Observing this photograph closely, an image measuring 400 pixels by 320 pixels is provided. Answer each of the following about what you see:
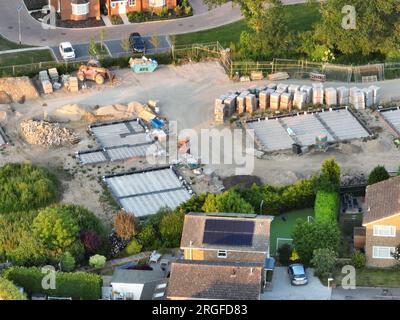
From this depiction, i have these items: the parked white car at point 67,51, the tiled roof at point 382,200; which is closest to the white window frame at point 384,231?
the tiled roof at point 382,200

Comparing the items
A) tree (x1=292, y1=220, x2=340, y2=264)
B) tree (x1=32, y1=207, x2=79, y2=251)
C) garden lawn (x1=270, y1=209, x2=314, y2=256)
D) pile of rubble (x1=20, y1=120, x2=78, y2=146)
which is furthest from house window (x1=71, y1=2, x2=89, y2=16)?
tree (x1=292, y1=220, x2=340, y2=264)

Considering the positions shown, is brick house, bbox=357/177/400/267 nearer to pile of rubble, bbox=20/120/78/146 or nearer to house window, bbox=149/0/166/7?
pile of rubble, bbox=20/120/78/146

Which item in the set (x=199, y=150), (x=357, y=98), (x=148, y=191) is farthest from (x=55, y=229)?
(x=357, y=98)

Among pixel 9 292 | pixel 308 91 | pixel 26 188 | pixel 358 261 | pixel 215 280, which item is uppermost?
pixel 308 91

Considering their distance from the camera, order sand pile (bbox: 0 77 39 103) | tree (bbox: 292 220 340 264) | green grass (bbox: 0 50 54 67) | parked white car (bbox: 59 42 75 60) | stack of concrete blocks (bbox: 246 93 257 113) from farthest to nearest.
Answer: parked white car (bbox: 59 42 75 60) < green grass (bbox: 0 50 54 67) < sand pile (bbox: 0 77 39 103) < stack of concrete blocks (bbox: 246 93 257 113) < tree (bbox: 292 220 340 264)

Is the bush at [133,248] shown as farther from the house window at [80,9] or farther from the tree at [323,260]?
the house window at [80,9]

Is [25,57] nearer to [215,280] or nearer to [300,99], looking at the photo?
[300,99]
